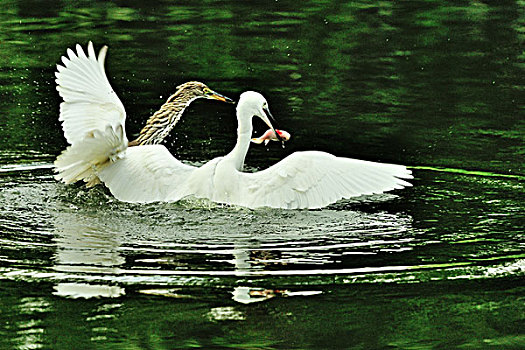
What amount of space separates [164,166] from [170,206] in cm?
41

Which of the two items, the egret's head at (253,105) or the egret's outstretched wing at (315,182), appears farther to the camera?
the egret's head at (253,105)

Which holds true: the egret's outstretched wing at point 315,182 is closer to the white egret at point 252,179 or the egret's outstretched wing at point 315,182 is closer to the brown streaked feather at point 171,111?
the white egret at point 252,179

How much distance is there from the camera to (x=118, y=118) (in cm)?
1047

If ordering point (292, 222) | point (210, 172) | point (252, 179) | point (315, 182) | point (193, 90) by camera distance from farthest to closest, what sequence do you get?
1. point (193, 90)
2. point (210, 172)
3. point (252, 179)
4. point (315, 182)
5. point (292, 222)

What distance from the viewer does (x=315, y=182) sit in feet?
32.0

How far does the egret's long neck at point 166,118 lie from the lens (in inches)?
469

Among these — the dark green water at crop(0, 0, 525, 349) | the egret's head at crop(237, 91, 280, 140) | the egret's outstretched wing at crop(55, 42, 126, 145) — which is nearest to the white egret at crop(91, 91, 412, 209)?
the dark green water at crop(0, 0, 525, 349)

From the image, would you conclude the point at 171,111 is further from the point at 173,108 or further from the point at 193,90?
the point at 193,90

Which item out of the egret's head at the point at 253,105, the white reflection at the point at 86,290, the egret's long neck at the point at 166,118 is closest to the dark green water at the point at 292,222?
the white reflection at the point at 86,290

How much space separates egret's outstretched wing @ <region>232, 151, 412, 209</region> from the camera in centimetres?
970

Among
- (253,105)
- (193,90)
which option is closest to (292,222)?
(253,105)

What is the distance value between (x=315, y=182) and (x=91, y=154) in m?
1.93

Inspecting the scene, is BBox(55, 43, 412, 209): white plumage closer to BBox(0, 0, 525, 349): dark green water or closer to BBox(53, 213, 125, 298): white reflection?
BBox(0, 0, 525, 349): dark green water

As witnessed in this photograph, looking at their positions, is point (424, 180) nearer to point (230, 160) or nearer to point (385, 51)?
point (230, 160)
